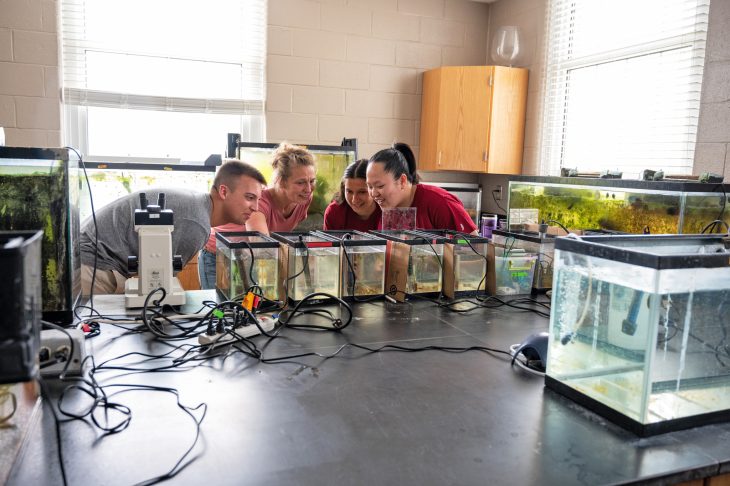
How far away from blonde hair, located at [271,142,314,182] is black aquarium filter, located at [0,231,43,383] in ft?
6.97

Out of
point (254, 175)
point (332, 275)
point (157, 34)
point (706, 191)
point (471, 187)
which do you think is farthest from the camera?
point (471, 187)

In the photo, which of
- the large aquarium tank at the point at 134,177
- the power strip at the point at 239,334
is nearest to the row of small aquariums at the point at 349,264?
the power strip at the point at 239,334

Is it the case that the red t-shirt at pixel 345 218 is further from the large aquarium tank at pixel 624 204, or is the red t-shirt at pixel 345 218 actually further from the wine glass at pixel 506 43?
the wine glass at pixel 506 43

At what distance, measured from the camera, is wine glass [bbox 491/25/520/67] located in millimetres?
4152

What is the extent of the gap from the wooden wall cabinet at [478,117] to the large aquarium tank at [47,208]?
3.17 meters

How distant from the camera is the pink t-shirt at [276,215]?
9.36ft

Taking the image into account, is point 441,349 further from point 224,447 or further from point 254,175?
point 254,175

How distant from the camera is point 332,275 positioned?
1864mm

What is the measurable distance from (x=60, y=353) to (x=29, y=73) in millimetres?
3146

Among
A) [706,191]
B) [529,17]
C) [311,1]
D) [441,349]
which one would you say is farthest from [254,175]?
[529,17]

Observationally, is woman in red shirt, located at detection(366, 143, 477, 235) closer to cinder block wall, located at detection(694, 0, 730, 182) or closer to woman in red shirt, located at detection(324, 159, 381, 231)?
woman in red shirt, located at detection(324, 159, 381, 231)

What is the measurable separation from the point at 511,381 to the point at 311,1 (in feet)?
12.1

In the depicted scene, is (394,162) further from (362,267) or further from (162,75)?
(162,75)

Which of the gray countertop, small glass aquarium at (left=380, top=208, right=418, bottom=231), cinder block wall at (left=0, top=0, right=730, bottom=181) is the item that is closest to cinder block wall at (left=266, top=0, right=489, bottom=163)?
cinder block wall at (left=0, top=0, right=730, bottom=181)
